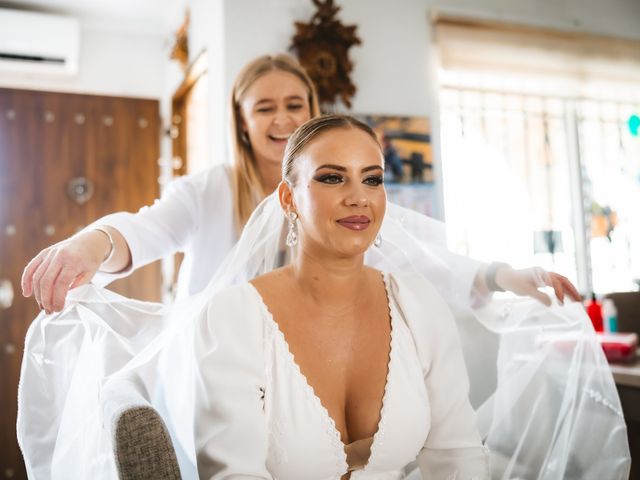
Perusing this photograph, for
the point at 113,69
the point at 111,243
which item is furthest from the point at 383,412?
the point at 113,69

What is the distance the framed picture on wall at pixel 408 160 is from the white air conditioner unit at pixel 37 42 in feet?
6.30

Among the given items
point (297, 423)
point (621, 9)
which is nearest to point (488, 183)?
point (621, 9)

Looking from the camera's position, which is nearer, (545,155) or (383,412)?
(383,412)

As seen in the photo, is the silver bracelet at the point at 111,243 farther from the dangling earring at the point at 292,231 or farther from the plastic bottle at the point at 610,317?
the plastic bottle at the point at 610,317

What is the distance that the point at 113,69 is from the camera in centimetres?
368

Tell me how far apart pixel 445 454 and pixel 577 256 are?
2.83 metres

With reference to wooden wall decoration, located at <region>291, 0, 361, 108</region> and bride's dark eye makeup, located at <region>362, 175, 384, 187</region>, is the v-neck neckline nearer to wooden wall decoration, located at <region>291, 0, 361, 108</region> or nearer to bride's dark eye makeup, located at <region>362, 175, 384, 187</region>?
bride's dark eye makeup, located at <region>362, 175, 384, 187</region>

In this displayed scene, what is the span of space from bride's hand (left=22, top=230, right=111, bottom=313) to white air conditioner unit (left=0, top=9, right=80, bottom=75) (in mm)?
2732

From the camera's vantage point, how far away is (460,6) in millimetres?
3123

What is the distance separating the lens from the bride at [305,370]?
1045 millimetres

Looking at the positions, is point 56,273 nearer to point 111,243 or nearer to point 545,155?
point 111,243

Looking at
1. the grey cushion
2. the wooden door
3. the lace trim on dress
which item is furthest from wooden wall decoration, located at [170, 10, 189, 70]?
the grey cushion

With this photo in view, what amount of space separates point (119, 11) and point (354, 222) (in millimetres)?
3012

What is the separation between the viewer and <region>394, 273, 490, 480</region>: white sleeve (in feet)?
3.83
